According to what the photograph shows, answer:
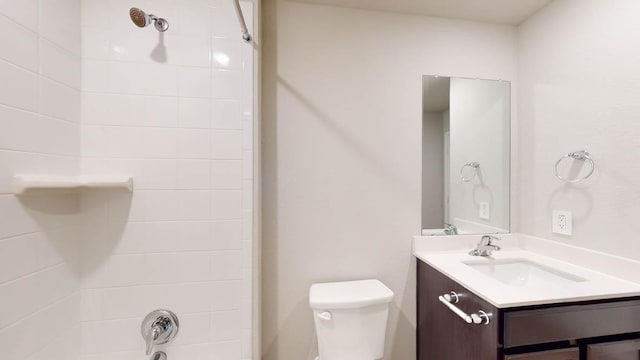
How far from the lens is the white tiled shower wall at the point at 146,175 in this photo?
3.37 ft

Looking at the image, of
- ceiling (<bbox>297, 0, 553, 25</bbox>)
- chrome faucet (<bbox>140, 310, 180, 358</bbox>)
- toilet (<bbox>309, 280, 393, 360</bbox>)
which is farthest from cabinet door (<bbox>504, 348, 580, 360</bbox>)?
ceiling (<bbox>297, 0, 553, 25</bbox>)

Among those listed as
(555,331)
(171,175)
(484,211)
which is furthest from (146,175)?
(484,211)

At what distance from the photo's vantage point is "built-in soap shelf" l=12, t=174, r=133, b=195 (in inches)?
33.8

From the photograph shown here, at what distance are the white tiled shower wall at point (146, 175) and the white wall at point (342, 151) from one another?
0.69 ft

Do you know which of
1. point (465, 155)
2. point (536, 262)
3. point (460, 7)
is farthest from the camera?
point (465, 155)

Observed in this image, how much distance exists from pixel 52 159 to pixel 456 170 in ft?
6.43

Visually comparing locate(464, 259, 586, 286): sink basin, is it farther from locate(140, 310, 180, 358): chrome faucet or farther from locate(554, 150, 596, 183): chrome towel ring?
locate(140, 310, 180, 358): chrome faucet

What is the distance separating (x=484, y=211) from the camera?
1586 millimetres

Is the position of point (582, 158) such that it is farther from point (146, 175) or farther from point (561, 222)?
point (146, 175)

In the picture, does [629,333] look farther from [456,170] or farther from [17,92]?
[17,92]

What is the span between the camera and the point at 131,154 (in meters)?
1.15

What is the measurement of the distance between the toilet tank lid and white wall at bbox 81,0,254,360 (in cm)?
35

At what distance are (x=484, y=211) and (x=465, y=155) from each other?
374 millimetres

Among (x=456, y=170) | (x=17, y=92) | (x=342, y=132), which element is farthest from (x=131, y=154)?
(x=456, y=170)
